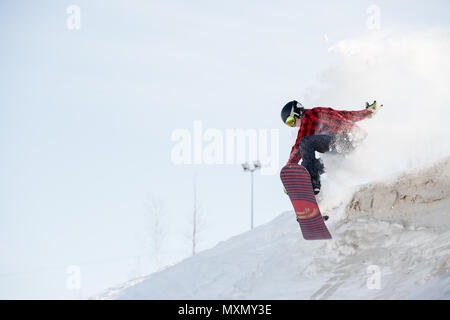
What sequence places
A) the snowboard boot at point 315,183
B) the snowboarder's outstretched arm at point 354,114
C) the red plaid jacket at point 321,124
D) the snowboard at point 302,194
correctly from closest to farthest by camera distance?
the snowboard at point 302,194 < the snowboard boot at point 315,183 < the red plaid jacket at point 321,124 < the snowboarder's outstretched arm at point 354,114

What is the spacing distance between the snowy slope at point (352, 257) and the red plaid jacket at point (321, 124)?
6.63 ft

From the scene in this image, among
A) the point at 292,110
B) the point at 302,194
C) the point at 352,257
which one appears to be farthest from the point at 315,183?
the point at 352,257

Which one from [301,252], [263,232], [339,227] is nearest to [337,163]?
[339,227]

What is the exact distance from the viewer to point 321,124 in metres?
6.91

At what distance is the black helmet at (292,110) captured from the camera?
6.95 metres

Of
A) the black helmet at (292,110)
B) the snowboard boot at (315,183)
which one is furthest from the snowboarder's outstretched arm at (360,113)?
the snowboard boot at (315,183)

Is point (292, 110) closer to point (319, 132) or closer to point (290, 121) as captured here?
point (290, 121)

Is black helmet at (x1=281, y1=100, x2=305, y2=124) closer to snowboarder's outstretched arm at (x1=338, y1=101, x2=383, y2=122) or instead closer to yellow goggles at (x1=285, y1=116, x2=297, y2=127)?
yellow goggles at (x1=285, y1=116, x2=297, y2=127)

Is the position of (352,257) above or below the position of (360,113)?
below

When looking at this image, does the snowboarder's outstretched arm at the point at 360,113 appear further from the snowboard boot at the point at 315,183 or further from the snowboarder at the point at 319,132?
the snowboard boot at the point at 315,183

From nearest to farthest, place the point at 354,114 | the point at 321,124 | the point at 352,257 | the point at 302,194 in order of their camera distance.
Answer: the point at 302,194, the point at 321,124, the point at 354,114, the point at 352,257

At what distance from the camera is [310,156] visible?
6.76 meters

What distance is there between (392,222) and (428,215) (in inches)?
23.6

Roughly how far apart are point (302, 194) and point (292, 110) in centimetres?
131
